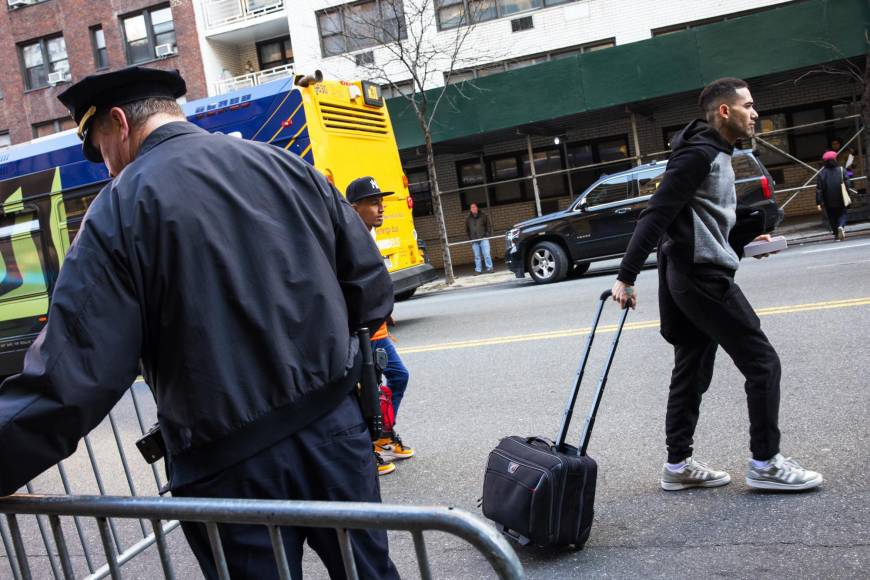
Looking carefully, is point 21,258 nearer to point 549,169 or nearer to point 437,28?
point 437,28

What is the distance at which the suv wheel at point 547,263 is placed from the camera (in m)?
14.8

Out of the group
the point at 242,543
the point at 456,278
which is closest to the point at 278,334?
the point at 242,543

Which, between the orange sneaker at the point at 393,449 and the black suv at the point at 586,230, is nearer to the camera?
the orange sneaker at the point at 393,449

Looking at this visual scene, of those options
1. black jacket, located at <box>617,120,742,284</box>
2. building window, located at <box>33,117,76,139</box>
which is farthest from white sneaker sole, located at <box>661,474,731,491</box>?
building window, located at <box>33,117,76,139</box>

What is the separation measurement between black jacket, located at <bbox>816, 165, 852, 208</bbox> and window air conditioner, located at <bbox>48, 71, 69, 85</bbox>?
81.9 ft

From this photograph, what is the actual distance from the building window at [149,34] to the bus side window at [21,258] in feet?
59.1

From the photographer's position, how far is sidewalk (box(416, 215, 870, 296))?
52.5ft

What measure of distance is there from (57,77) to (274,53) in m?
8.14

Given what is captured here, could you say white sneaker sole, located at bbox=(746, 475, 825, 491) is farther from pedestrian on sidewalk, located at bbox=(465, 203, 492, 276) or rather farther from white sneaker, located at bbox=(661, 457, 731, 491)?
pedestrian on sidewalk, located at bbox=(465, 203, 492, 276)

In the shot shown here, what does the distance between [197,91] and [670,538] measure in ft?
83.8

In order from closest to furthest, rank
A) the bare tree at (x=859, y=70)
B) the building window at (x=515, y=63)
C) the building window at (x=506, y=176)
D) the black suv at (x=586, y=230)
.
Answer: the black suv at (x=586, y=230)
the bare tree at (x=859, y=70)
the building window at (x=515, y=63)
the building window at (x=506, y=176)

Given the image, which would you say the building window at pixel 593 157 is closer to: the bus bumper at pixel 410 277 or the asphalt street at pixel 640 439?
the bus bumper at pixel 410 277

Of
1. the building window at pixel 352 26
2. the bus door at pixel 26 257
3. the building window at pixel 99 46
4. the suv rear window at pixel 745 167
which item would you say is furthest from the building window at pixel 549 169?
the building window at pixel 99 46

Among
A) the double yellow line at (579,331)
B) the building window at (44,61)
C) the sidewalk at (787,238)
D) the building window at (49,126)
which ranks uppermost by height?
the building window at (44,61)
